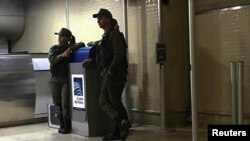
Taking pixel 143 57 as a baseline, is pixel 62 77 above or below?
below

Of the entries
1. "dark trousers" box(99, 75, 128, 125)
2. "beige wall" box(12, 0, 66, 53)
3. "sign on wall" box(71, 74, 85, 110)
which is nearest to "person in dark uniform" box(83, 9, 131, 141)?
"dark trousers" box(99, 75, 128, 125)

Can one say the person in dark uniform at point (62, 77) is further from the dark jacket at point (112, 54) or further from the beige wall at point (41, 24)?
the beige wall at point (41, 24)

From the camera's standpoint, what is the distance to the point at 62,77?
560 cm

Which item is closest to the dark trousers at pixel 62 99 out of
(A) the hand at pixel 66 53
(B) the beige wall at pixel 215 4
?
(A) the hand at pixel 66 53

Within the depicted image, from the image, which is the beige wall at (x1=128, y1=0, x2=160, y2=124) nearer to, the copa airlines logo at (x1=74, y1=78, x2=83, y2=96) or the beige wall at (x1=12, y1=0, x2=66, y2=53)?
the copa airlines logo at (x1=74, y1=78, x2=83, y2=96)

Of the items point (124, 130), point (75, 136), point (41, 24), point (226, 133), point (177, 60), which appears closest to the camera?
point (226, 133)

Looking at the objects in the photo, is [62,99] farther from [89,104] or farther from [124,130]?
[124,130]

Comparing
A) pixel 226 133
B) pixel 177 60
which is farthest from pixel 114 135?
pixel 226 133

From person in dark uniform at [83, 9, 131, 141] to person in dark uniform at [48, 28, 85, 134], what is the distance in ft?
2.41

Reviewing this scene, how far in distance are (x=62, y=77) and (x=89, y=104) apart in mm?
675

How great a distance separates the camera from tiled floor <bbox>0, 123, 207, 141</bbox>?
195 inches

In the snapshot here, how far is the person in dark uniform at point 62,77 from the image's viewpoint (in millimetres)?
5535

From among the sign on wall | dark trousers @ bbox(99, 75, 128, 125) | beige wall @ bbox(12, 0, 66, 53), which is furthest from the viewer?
beige wall @ bbox(12, 0, 66, 53)

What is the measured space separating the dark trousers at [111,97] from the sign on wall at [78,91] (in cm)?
41
